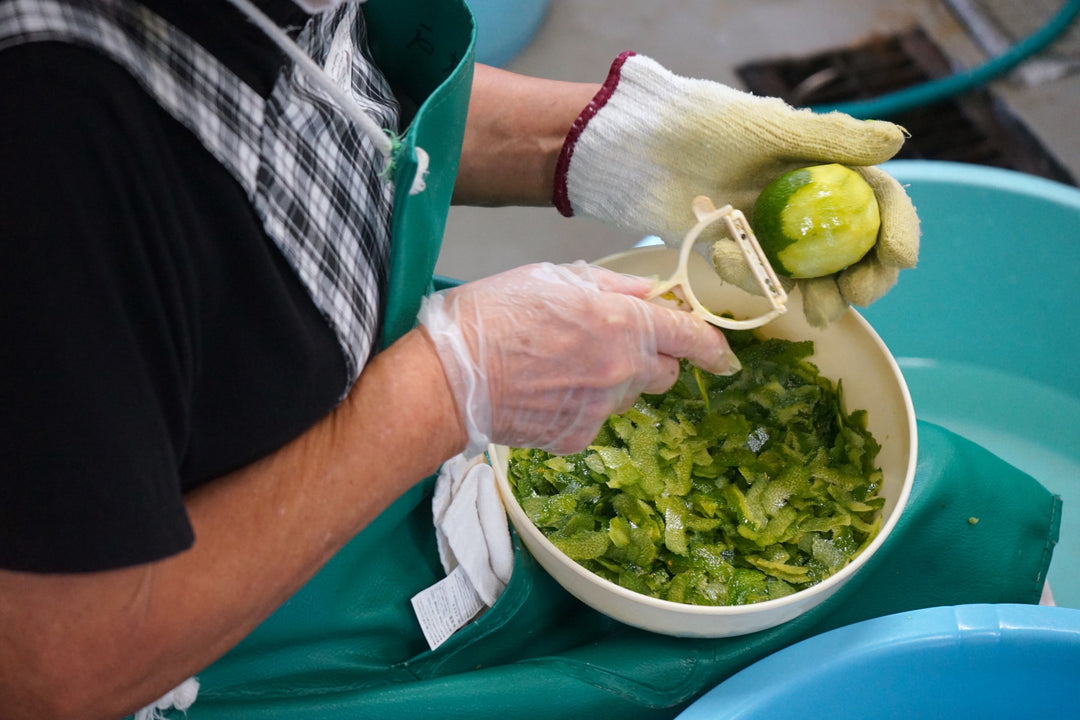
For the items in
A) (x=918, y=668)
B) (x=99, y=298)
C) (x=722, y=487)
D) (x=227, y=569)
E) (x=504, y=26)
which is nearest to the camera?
(x=99, y=298)

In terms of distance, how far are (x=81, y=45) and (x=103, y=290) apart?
0.47 feet

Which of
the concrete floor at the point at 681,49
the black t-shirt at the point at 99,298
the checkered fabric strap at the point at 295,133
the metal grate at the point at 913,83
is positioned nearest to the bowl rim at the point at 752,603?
the checkered fabric strap at the point at 295,133

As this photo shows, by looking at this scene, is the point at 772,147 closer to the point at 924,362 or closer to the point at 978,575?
the point at 978,575

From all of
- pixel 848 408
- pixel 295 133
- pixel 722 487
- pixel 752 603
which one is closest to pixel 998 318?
pixel 848 408

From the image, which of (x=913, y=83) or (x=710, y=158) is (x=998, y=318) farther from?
(x=913, y=83)

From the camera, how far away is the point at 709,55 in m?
2.47

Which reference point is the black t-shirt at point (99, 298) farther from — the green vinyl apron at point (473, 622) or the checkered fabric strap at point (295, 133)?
the green vinyl apron at point (473, 622)

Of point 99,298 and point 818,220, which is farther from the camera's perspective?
point 818,220

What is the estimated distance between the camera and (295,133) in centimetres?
64

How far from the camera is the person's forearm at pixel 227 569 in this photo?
21.8 inches

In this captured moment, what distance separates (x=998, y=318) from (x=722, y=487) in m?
0.78

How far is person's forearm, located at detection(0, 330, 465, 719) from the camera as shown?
554 mm

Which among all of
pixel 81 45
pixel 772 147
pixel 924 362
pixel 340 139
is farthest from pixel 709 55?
pixel 81 45

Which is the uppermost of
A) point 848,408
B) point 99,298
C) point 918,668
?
point 99,298
